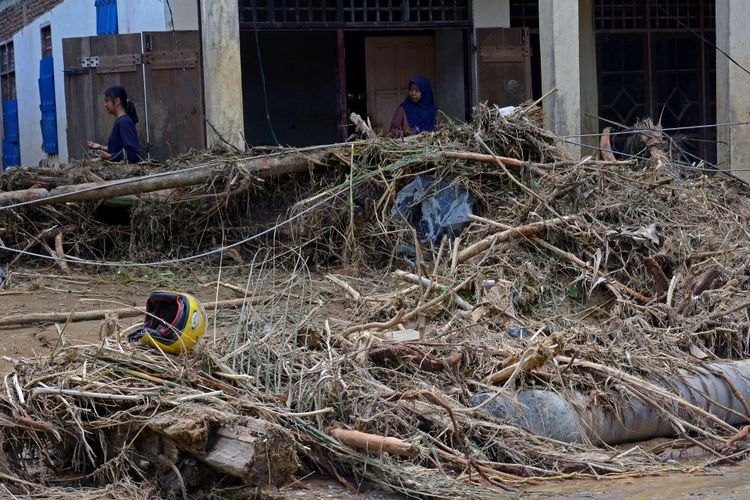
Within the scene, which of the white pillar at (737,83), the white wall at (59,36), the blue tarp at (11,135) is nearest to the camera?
the white wall at (59,36)

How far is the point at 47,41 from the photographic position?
14.7 m

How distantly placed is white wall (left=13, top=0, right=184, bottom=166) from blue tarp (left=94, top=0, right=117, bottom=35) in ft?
0.37

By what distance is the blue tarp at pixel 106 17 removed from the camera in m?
12.1

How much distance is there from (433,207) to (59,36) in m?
7.37

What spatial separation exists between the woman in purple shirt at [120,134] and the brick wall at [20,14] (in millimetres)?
4182

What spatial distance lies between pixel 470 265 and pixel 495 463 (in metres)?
2.56

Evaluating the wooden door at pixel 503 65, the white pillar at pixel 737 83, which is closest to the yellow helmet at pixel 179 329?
the wooden door at pixel 503 65

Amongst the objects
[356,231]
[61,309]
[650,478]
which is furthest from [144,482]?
[356,231]

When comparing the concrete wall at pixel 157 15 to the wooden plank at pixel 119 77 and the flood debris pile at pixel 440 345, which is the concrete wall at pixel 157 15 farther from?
the flood debris pile at pixel 440 345

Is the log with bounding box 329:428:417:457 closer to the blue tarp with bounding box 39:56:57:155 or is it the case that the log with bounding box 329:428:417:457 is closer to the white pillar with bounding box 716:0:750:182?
the white pillar with bounding box 716:0:750:182

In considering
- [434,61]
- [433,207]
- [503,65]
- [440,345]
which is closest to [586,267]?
[433,207]

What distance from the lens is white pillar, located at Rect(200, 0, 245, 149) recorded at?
1016 cm

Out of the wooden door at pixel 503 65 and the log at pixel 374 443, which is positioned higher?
the wooden door at pixel 503 65

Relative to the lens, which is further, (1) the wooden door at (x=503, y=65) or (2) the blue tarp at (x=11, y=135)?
(2) the blue tarp at (x=11, y=135)
